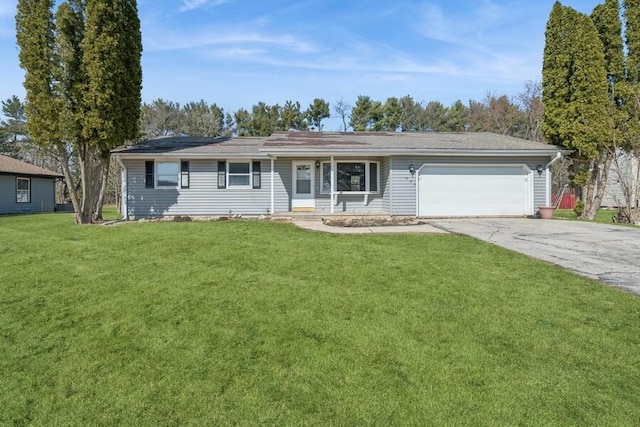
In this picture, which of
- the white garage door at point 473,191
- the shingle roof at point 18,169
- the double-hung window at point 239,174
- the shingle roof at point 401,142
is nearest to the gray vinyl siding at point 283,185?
the shingle roof at point 401,142

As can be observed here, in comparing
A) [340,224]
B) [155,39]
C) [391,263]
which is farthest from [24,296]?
[155,39]

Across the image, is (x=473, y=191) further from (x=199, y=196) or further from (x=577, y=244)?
(x=199, y=196)

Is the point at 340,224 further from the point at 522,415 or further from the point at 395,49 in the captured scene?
the point at 395,49

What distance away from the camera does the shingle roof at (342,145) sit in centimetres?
1335

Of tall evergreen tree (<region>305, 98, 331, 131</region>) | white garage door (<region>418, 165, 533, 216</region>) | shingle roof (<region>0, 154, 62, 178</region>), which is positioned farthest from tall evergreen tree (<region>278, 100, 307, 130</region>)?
white garage door (<region>418, 165, 533, 216</region>)

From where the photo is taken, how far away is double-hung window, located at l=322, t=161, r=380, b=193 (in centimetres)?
1478

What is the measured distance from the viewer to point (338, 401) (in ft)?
9.65

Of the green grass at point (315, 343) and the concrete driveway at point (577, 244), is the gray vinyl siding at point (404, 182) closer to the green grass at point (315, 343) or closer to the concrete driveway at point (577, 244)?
the concrete driveway at point (577, 244)

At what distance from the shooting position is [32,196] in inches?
901

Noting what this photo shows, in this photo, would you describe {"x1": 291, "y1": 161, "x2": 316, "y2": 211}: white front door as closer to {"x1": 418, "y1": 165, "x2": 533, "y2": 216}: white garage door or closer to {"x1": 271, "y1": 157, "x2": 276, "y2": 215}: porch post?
{"x1": 271, "y1": 157, "x2": 276, "y2": 215}: porch post

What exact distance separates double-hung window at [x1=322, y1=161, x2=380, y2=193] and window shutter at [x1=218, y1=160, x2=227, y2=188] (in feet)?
11.7

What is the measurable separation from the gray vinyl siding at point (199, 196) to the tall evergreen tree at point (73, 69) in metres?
1.55

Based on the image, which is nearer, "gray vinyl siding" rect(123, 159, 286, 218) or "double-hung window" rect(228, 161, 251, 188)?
"gray vinyl siding" rect(123, 159, 286, 218)

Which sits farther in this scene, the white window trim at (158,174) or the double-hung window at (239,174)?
the double-hung window at (239,174)
